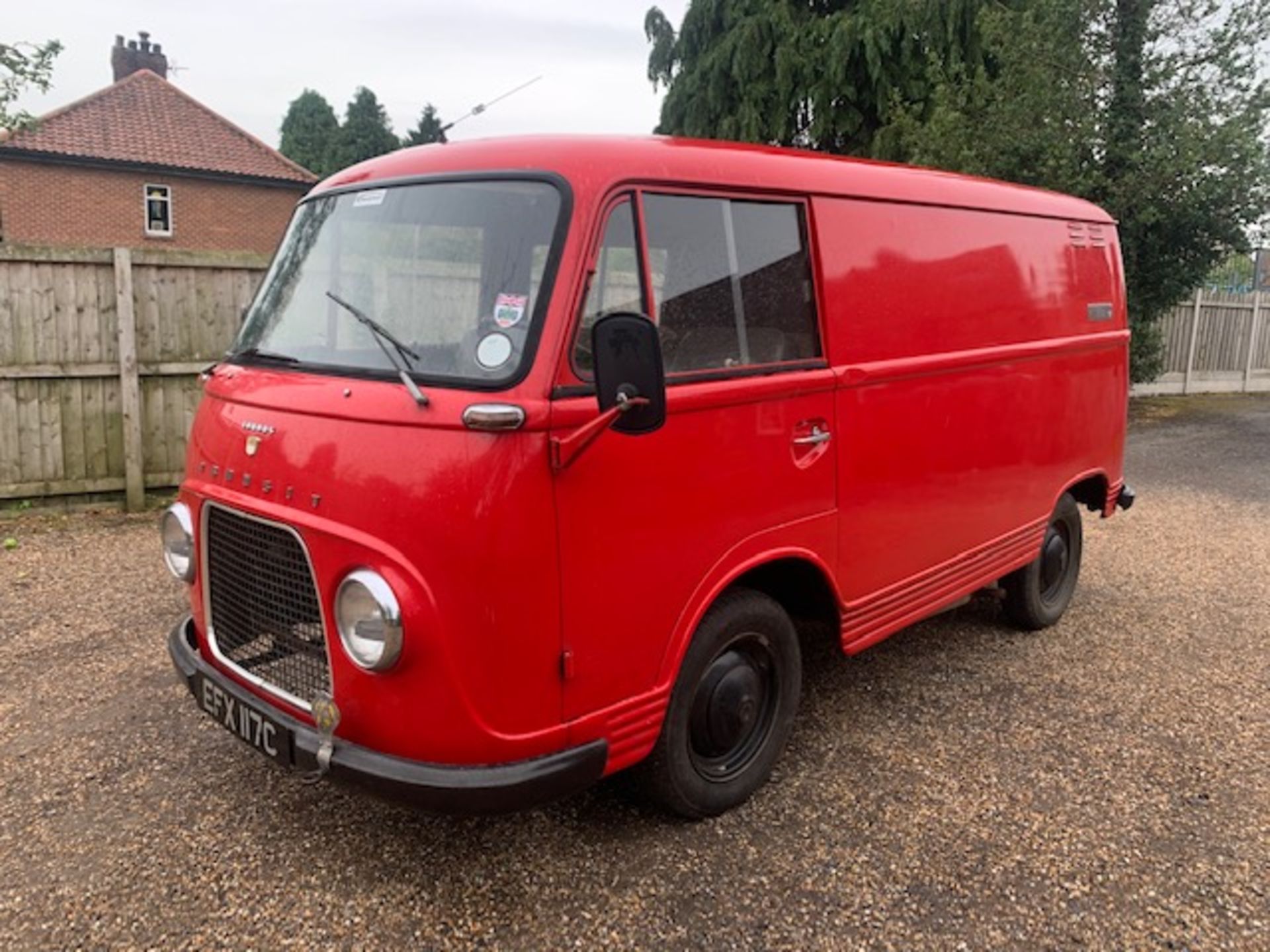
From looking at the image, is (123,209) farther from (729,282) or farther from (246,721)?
(729,282)

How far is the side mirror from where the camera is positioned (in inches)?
90.1

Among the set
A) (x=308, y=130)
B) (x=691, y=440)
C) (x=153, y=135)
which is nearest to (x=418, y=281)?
(x=691, y=440)

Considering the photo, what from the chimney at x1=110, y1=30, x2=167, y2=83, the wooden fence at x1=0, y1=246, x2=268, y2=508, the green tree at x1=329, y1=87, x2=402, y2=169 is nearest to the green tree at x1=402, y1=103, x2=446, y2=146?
the green tree at x1=329, y1=87, x2=402, y2=169

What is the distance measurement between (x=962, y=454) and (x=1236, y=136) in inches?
326

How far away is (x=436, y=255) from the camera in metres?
2.77

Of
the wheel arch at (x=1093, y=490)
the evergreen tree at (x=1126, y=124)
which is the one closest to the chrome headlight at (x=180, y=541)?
the wheel arch at (x=1093, y=490)

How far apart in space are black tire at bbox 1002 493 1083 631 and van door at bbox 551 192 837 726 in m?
2.10

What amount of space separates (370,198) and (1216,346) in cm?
1699

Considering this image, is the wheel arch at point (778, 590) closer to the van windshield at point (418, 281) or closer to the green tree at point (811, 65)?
Result: the van windshield at point (418, 281)

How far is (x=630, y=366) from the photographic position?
2.32 m

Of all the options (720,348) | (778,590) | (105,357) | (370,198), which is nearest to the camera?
(720,348)

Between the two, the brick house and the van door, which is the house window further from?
→ the van door

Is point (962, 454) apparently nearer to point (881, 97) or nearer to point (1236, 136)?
point (1236, 136)

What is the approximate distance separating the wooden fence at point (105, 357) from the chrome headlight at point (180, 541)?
4376 millimetres
